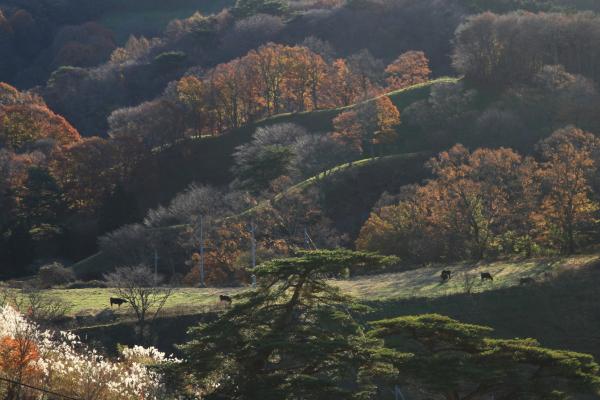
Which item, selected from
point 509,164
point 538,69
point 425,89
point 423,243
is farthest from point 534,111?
point 423,243

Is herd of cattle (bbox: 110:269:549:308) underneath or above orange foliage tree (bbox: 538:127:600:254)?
underneath

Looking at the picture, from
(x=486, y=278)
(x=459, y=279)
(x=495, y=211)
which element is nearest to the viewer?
(x=486, y=278)

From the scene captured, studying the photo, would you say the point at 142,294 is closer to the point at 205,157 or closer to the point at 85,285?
the point at 85,285

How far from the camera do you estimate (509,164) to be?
202 ft

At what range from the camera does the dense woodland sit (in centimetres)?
2327

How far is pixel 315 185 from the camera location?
83.3 metres

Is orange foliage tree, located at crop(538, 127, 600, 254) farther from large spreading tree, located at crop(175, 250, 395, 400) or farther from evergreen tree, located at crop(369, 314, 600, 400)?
large spreading tree, located at crop(175, 250, 395, 400)

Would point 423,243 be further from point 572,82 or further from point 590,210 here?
point 572,82

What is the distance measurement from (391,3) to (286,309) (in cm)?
13554

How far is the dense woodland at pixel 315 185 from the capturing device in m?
23.3

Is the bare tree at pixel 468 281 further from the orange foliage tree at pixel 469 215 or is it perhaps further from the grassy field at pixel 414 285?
the orange foliage tree at pixel 469 215

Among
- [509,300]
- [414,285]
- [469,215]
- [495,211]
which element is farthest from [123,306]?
[495,211]

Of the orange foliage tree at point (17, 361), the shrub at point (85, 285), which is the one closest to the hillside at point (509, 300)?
the shrub at point (85, 285)

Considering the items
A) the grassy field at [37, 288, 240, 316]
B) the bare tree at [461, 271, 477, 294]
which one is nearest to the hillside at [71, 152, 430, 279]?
the grassy field at [37, 288, 240, 316]
